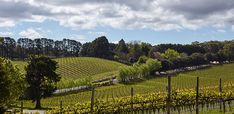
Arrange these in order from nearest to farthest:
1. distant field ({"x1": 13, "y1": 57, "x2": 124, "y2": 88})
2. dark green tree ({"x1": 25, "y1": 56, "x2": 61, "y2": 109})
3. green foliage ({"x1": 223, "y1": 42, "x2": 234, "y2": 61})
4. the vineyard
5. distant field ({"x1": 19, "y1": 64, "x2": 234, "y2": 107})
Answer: dark green tree ({"x1": 25, "y1": 56, "x2": 61, "y2": 109}) < the vineyard < distant field ({"x1": 19, "y1": 64, "x2": 234, "y2": 107}) < distant field ({"x1": 13, "y1": 57, "x2": 124, "y2": 88}) < green foliage ({"x1": 223, "y1": 42, "x2": 234, "y2": 61})

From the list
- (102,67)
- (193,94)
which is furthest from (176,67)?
(193,94)

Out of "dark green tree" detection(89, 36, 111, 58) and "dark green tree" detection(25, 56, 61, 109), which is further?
"dark green tree" detection(89, 36, 111, 58)

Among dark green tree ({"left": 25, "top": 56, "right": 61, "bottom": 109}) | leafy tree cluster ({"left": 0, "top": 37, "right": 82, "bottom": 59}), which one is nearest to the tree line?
leafy tree cluster ({"left": 0, "top": 37, "right": 82, "bottom": 59})

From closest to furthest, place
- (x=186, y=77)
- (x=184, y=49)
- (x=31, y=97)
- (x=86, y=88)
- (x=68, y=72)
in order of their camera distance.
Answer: (x=31, y=97)
(x=86, y=88)
(x=186, y=77)
(x=68, y=72)
(x=184, y=49)

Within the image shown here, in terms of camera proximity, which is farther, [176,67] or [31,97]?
[176,67]

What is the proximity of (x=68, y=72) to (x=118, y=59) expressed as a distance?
39.3 m

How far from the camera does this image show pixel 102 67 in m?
130

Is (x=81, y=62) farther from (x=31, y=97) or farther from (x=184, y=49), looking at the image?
(x=31, y=97)

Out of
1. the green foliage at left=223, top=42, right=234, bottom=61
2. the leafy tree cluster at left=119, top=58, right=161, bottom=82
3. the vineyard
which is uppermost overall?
the green foliage at left=223, top=42, right=234, bottom=61

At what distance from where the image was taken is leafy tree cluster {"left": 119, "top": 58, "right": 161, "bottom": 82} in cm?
10362

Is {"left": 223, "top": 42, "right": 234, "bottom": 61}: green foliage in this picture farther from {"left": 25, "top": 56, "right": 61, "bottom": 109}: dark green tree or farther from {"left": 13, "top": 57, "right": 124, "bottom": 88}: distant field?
{"left": 25, "top": 56, "right": 61, "bottom": 109}: dark green tree

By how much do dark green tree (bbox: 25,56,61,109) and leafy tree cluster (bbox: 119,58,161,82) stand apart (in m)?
45.4

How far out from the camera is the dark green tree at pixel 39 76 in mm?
57688

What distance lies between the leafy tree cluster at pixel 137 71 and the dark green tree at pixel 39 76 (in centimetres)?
4540
